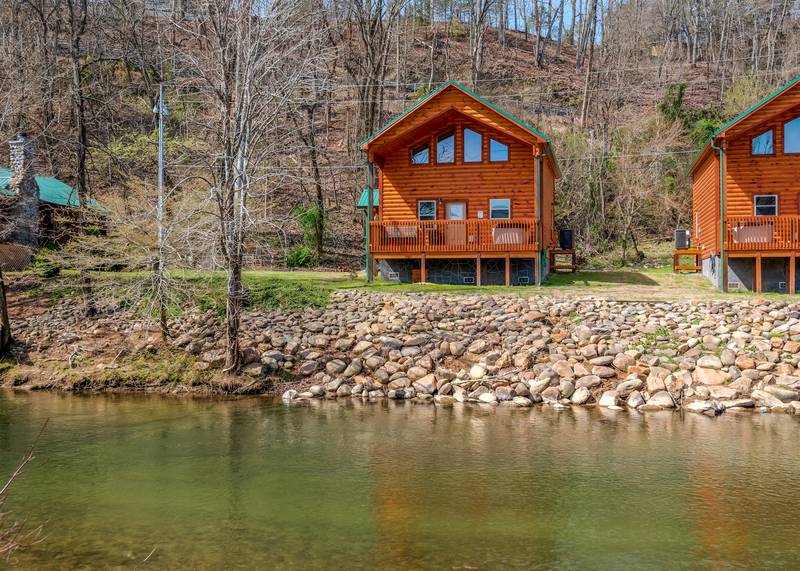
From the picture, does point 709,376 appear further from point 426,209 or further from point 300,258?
point 300,258

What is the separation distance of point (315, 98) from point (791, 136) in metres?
19.1

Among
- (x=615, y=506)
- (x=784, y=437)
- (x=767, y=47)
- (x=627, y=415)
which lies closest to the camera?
(x=615, y=506)

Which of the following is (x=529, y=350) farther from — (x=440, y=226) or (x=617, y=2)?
(x=617, y=2)

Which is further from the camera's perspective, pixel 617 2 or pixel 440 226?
pixel 617 2

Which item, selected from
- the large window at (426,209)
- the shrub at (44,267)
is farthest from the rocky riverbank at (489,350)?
the large window at (426,209)

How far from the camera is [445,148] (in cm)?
2552

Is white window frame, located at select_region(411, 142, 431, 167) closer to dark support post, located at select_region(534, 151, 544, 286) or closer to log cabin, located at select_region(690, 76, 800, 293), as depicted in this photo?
dark support post, located at select_region(534, 151, 544, 286)

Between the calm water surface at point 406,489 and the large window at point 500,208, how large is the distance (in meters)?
10.9

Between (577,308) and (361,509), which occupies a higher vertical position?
(577,308)

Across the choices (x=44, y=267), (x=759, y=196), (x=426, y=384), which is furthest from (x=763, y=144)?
(x=44, y=267)

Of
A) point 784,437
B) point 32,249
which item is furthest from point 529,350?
point 32,249

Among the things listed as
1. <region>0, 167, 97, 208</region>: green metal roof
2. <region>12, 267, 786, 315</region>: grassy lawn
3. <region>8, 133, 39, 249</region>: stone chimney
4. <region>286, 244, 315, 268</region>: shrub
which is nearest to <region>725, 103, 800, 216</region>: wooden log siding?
<region>12, 267, 786, 315</region>: grassy lawn

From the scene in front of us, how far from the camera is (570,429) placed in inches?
542

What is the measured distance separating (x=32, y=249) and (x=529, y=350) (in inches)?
704
